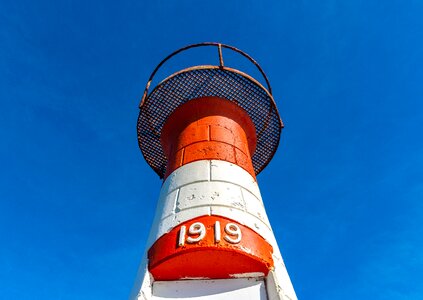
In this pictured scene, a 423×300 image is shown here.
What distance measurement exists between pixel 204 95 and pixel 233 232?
2802 mm

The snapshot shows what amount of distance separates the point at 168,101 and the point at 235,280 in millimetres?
3195

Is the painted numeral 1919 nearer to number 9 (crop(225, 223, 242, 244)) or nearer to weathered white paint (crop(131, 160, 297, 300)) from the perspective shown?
number 9 (crop(225, 223, 242, 244))

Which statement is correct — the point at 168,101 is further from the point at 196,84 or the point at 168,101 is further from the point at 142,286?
the point at 142,286

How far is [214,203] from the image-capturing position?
129 inches

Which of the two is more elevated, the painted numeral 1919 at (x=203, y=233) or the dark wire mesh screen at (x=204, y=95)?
the dark wire mesh screen at (x=204, y=95)

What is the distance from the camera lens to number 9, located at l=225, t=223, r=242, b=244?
116 inches

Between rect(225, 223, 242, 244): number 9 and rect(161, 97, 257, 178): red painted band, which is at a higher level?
rect(161, 97, 257, 178): red painted band

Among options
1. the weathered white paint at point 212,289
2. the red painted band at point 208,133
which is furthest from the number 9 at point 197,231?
the red painted band at point 208,133

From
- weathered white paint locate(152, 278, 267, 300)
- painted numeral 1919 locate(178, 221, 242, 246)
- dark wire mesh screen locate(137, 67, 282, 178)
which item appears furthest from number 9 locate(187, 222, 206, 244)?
dark wire mesh screen locate(137, 67, 282, 178)

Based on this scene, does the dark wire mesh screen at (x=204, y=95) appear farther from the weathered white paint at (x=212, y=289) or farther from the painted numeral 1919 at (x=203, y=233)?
the weathered white paint at (x=212, y=289)

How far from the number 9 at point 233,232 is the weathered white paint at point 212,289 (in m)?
0.33

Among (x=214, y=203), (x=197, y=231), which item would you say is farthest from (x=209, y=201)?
(x=197, y=231)

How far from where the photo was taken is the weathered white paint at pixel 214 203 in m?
2.94

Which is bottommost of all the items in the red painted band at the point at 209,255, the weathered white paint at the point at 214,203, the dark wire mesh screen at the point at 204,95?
the red painted band at the point at 209,255
